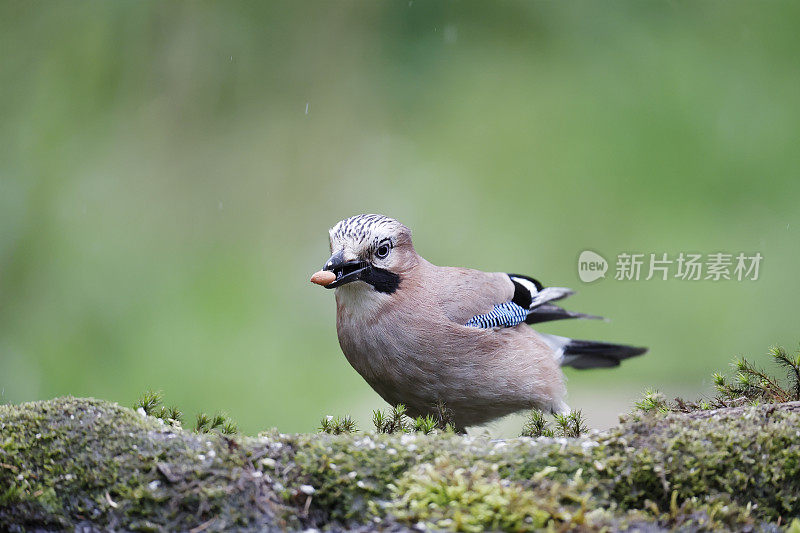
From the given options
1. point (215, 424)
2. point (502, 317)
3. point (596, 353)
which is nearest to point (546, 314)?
point (502, 317)

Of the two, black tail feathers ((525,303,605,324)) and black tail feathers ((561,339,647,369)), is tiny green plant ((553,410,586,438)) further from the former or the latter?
black tail feathers ((561,339,647,369))

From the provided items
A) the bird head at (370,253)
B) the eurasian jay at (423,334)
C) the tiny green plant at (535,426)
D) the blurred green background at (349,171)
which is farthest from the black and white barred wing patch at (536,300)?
the blurred green background at (349,171)

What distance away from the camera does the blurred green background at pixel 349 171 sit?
27.9ft

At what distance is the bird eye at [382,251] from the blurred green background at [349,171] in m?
3.77

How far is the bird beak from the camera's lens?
4461 mm

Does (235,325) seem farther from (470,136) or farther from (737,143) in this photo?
(737,143)

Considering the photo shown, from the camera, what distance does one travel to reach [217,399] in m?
8.16

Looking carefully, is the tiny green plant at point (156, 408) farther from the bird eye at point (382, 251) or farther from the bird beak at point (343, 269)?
the bird eye at point (382, 251)

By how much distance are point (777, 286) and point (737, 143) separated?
1729 millimetres

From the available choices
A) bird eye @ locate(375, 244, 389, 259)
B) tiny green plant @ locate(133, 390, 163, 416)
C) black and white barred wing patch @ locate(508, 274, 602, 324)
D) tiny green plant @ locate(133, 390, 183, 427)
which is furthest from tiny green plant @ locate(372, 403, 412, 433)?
black and white barred wing patch @ locate(508, 274, 602, 324)

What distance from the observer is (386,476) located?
2797 mm

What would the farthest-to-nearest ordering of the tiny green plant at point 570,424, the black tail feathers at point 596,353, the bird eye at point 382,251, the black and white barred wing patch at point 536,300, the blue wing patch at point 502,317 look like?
the black tail feathers at point 596,353
the black and white barred wing patch at point 536,300
the blue wing patch at point 502,317
the bird eye at point 382,251
the tiny green plant at point 570,424

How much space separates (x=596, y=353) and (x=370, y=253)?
2555 mm

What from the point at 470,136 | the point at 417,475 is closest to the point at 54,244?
the point at 470,136
